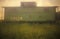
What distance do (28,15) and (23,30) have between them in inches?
14.7

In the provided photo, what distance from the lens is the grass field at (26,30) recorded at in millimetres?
1523

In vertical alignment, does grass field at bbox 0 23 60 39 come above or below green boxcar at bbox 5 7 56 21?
below

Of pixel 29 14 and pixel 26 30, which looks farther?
pixel 29 14

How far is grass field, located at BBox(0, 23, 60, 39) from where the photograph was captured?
1.52 meters

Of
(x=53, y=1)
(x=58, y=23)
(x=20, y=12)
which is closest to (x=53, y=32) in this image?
(x=58, y=23)

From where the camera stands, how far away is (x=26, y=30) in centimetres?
154

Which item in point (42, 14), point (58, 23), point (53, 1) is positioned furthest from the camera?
point (53, 1)

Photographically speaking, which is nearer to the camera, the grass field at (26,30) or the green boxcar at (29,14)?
the grass field at (26,30)

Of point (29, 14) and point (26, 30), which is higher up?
point (29, 14)

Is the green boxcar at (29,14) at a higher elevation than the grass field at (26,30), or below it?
higher

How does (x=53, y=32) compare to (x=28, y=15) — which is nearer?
(x=53, y=32)

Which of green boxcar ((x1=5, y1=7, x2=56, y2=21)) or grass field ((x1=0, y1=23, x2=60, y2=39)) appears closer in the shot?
grass field ((x1=0, y1=23, x2=60, y2=39))

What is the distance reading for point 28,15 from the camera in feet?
6.08

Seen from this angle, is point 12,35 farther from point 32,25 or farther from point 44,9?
point 44,9
